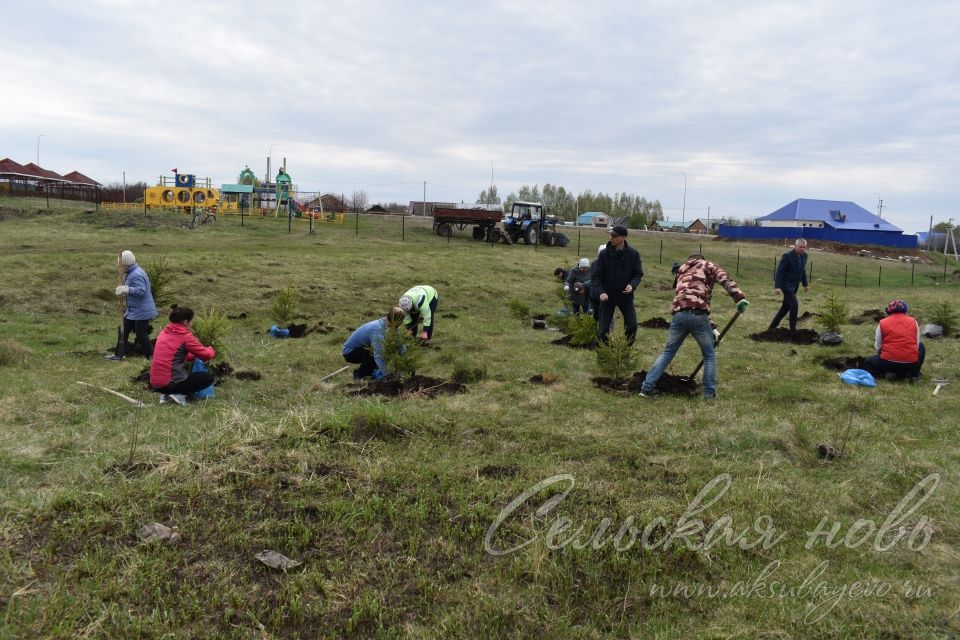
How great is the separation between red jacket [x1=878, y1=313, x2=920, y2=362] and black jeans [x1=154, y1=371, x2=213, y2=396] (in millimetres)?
8360

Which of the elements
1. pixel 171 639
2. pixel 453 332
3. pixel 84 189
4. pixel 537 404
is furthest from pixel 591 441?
pixel 84 189

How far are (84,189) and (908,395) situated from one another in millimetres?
64895

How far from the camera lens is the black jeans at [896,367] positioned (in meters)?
8.50

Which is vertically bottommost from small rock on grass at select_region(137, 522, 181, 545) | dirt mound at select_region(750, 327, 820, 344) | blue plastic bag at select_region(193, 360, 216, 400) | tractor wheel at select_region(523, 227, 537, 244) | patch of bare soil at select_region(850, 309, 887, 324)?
small rock on grass at select_region(137, 522, 181, 545)

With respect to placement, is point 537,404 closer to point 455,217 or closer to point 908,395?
point 908,395

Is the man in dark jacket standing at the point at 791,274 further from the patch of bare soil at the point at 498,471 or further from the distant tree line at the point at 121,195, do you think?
the distant tree line at the point at 121,195

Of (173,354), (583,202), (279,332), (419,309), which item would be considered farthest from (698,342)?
(583,202)

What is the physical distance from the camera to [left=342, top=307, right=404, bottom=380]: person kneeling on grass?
7.97 m

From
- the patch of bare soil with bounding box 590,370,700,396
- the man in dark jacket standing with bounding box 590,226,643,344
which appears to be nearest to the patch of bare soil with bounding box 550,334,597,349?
the man in dark jacket standing with bounding box 590,226,643,344

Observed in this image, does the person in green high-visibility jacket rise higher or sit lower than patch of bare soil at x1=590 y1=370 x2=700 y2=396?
higher

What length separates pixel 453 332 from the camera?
13.2 meters

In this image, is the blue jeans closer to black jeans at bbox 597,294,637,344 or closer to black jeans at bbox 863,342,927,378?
black jeans at bbox 597,294,637,344

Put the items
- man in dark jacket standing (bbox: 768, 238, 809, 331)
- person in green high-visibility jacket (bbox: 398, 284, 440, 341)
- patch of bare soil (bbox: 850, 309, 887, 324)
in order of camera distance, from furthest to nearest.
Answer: patch of bare soil (bbox: 850, 309, 887, 324) < man in dark jacket standing (bbox: 768, 238, 809, 331) < person in green high-visibility jacket (bbox: 398, 284, 440, 341)

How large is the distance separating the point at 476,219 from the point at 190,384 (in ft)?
105
